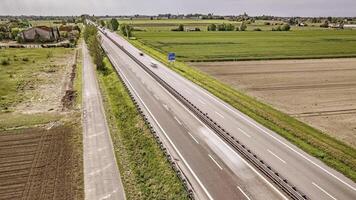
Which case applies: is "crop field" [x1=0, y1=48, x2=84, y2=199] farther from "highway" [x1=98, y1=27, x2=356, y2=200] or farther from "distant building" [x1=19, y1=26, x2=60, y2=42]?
"distant building" [x1=19, y1=26, x2=60, y2=42]

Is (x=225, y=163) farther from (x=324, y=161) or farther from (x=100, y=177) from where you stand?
(x=100, y=177)

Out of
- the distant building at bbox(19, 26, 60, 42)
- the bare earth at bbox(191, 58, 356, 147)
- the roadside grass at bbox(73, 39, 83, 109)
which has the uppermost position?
the distant building at bbox(19, 26, 60, 42)

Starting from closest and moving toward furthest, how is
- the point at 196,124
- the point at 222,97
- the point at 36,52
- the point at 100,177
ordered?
Answer: the point at 100,177 < the point at 196,124 < the point at 222,97 < the point at 36,52

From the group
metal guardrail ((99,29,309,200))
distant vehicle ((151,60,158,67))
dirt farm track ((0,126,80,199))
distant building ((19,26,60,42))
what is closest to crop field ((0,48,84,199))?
dirt farm track ((0,126,80,199))

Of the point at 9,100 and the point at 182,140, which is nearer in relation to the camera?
the point at 182,140

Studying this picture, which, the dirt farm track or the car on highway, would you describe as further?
the car on highway

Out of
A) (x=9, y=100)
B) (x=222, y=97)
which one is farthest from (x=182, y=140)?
(x=9, y=100)
